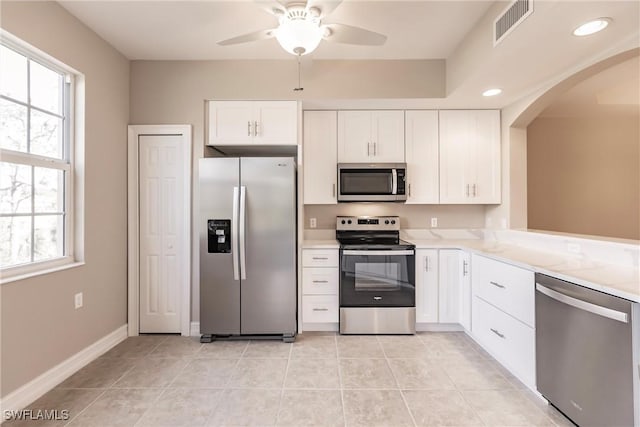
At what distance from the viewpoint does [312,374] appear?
7.55 feet

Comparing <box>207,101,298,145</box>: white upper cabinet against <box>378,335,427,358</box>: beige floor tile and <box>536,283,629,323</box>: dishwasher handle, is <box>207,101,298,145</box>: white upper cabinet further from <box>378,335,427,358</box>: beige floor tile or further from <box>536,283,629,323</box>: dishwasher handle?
<box>536,283,629,323</box>: dishwasher handle

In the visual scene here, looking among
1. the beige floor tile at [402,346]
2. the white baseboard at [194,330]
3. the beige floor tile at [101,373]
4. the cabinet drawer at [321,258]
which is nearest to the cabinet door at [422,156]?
the cabinet drawer at [321,258]

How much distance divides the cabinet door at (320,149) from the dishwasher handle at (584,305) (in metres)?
2.04

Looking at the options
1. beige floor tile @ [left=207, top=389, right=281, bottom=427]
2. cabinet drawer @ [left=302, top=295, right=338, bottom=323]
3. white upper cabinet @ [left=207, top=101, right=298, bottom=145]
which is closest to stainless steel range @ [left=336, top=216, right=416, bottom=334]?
cabinet drawer @ [left=302, top=295, right=338, bottom=323]

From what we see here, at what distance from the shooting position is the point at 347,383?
7.16 feet

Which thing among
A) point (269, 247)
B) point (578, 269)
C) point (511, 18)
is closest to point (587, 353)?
point (578, 269)

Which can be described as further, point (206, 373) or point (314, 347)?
point (314, 347)

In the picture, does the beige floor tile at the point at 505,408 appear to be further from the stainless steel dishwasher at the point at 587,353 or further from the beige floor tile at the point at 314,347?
the beige floor tile at the point at 314,347

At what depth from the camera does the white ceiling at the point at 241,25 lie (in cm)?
220

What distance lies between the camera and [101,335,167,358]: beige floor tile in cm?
264

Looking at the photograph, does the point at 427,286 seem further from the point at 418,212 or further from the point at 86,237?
the point at 86,237

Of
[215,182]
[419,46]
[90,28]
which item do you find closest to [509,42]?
[419,46]

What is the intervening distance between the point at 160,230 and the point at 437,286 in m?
2.81

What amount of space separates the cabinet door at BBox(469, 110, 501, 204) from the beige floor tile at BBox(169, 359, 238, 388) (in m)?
2.91
